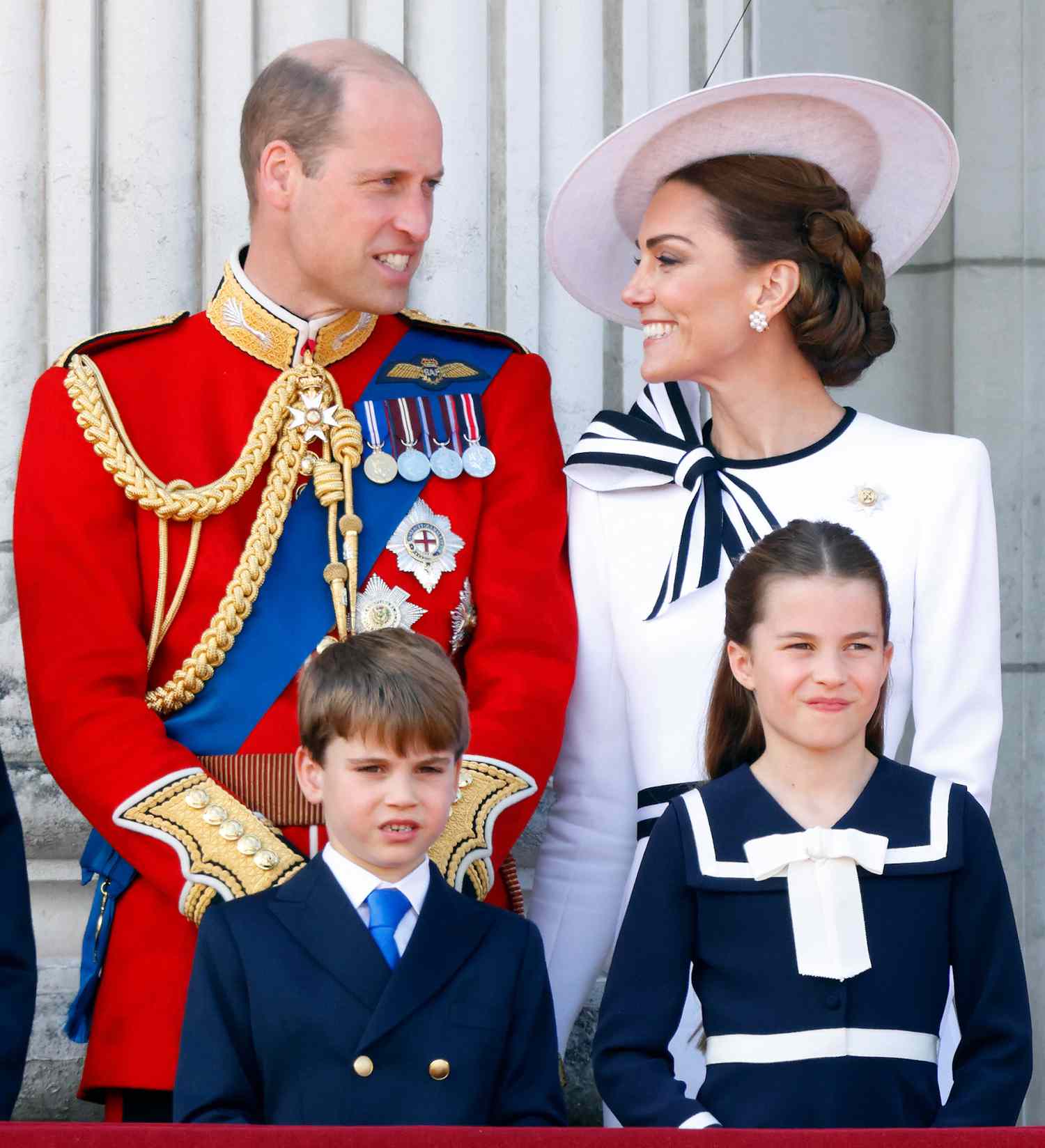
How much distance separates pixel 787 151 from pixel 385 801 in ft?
4.15

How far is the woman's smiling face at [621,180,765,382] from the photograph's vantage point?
3197 millimetres

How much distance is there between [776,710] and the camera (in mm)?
2664

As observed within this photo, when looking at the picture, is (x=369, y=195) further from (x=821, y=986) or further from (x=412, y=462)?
(x=821, y=986)

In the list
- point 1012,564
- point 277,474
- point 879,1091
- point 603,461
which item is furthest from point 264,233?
point 1012,564

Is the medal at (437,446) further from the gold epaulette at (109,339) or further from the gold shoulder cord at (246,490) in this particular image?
the gold epaulette at (109,339)

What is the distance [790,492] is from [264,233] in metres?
0.85

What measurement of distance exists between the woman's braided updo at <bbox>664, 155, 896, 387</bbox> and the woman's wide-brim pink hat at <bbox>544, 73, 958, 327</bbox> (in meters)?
Answer: 0.04

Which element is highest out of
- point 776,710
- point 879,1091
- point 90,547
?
point 90,547

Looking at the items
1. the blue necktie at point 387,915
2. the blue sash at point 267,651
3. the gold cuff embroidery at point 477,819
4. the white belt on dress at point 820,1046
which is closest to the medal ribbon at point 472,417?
the blue sash at point 267,651

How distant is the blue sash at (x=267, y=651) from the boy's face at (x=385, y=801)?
1.33 ft

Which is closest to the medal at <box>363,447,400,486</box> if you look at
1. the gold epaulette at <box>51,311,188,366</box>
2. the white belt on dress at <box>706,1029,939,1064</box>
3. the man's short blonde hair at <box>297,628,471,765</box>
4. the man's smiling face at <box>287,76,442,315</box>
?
the man's smiling face at <box>287,76,442,315</box>

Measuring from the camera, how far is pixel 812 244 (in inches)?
127

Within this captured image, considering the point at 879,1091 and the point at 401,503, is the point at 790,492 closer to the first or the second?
the point at 401,503

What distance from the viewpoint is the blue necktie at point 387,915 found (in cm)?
259
